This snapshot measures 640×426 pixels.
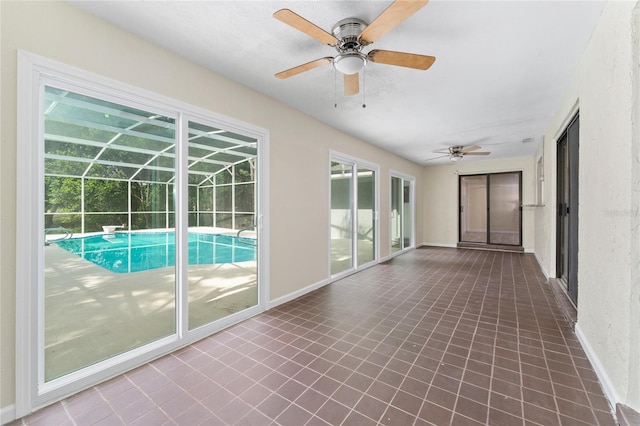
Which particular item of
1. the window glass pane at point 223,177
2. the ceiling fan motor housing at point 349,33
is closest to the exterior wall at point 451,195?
the ceiling fan motor housing at point 349,33

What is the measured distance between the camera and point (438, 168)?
8805 mm

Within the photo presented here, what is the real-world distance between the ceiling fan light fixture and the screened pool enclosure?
145cm

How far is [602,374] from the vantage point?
1870mm

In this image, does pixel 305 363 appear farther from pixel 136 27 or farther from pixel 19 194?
pixel 136 27

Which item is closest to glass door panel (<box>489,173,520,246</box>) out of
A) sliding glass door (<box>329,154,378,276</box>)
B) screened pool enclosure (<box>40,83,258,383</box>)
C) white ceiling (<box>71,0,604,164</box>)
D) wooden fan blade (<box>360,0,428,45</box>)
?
sliding glass door (<box>329,154,378,276</box>)

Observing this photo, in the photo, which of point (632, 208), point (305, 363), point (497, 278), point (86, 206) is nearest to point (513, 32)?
point (632, 208)

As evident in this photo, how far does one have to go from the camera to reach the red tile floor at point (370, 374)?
5.38 ft

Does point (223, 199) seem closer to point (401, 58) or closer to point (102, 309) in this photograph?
point (102, 309)

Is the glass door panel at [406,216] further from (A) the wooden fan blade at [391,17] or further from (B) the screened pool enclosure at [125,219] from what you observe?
(A) the wooden fan blade at [391,17]

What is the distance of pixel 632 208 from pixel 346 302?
9.16 ft

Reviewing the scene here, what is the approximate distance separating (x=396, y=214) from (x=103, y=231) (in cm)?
645

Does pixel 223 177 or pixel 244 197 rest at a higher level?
pixel 223 177

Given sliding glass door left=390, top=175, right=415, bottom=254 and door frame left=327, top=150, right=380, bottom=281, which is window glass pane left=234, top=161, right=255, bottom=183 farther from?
sliding glass door left=390, top=175, right=415, bottom=254

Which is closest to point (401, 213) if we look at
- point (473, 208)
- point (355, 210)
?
point (355, 210)
